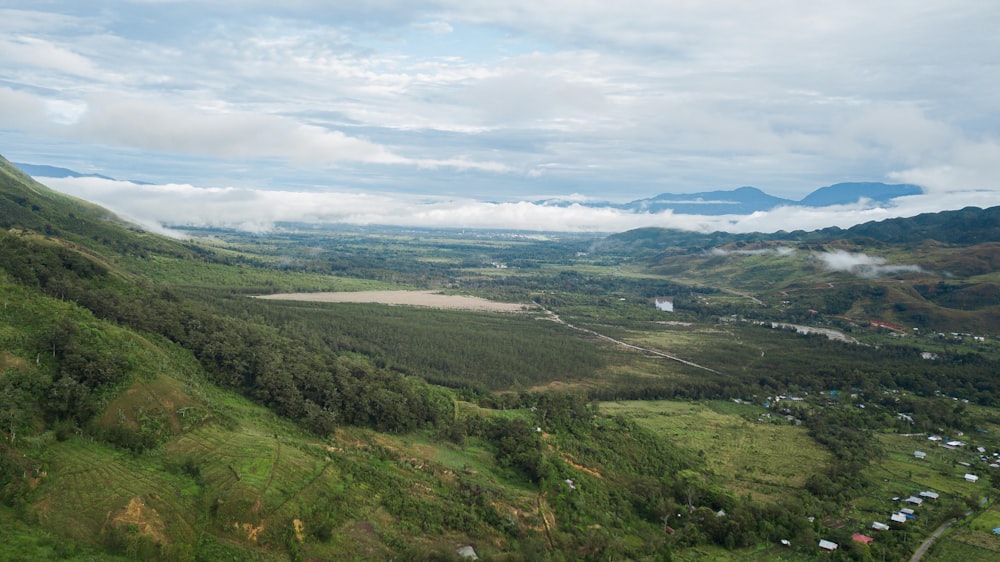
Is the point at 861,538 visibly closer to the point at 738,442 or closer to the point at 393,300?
the point at 738,442

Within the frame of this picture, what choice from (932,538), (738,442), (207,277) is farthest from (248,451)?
(207,277)

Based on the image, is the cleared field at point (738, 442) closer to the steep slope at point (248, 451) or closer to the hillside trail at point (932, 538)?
the steep slope at point (248, 451)

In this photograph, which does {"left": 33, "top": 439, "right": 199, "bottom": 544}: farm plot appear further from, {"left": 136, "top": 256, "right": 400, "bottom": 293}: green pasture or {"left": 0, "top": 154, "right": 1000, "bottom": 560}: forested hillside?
{"left": 136, "top": 256, "right": 400, "bottom": 293}: green pasture

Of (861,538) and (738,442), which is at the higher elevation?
(738,442)

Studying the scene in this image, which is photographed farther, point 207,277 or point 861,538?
point 207,277

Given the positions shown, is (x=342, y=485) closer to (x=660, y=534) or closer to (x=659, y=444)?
(x=660, y=534)

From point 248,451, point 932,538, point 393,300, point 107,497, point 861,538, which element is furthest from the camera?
point 393,300
